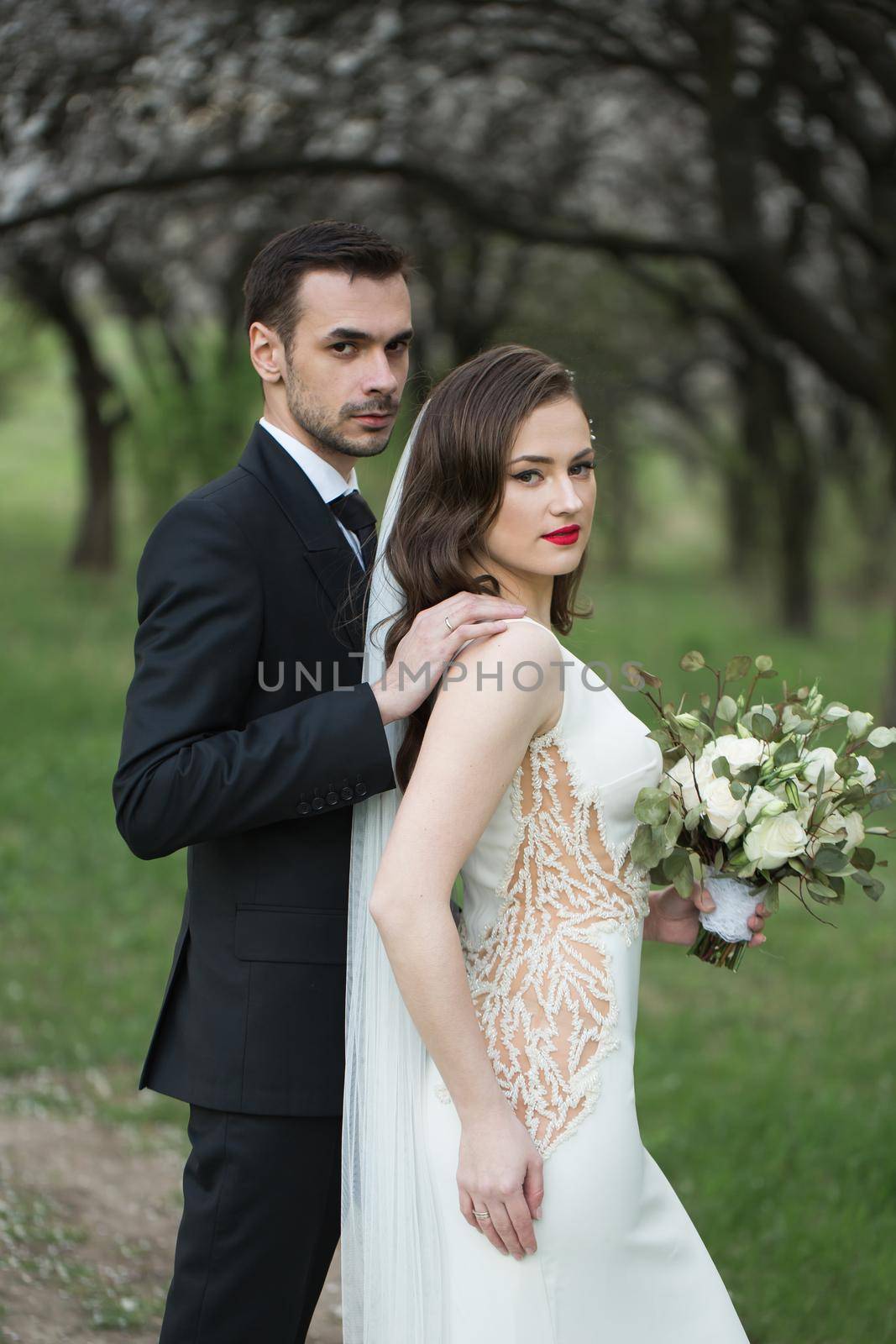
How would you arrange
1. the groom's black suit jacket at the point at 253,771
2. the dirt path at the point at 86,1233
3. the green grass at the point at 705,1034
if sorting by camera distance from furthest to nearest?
the green grass at the point at 705,1034 → the dirt path at the point at 86,1233 → the groom's black suit jacket at the point at 253,771

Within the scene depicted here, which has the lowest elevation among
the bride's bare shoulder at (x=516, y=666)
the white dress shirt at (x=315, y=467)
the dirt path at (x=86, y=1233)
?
the dirt path at (x=86, y=1233)

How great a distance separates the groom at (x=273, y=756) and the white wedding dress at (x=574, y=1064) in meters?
0.28

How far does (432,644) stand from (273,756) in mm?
341

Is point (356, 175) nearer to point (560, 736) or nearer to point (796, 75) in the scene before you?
point (796, 75)

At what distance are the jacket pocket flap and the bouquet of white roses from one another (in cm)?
63

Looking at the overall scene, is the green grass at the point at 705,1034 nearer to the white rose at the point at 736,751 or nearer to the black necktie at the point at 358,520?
the white rose at the point at 736,751

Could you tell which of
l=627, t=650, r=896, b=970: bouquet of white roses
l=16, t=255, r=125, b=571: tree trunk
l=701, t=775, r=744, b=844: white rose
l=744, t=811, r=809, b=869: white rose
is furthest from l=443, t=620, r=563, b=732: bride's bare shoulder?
l=16, t=255, r=125, b=571: tree trunk

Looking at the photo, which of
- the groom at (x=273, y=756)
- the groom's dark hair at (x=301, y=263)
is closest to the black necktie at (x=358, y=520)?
the groom at (x=273, y=756)

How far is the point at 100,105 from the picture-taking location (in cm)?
948

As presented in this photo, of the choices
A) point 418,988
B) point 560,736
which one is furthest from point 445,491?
point 418,988

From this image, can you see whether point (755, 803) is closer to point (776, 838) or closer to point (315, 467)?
point (776, 838)

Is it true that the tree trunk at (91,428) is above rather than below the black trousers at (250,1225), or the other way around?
above

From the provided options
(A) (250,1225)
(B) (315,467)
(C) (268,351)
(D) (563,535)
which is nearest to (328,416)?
(B) (315,467)

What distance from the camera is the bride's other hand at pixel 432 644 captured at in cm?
242
